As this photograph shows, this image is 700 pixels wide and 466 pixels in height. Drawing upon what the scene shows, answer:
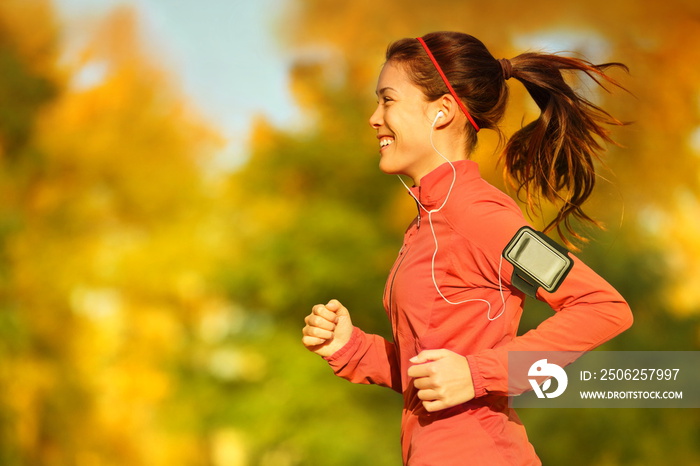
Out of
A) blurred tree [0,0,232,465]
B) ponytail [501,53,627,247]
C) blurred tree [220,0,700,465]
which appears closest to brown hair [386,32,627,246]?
ponytail [501,53,627,247]

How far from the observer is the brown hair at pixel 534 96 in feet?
4.13

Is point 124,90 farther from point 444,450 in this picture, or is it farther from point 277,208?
point 444,450

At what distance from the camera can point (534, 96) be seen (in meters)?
1.35

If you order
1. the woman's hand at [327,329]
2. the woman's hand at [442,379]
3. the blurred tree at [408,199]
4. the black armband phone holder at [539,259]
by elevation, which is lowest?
the woman's hand at [442,379]

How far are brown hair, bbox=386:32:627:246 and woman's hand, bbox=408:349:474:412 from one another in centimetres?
34

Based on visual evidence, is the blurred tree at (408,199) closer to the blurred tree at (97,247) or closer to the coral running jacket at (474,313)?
the blurred tree at (97,247)

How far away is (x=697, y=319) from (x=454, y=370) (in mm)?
4016

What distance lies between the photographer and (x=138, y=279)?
220 inches

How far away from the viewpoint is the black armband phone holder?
1.10 metres

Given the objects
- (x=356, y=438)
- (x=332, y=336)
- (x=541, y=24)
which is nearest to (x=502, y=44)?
(x=541, y=24)

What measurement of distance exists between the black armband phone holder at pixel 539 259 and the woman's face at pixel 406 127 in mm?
222

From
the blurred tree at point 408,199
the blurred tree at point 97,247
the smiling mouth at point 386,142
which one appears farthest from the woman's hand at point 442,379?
the blurred tree at point 97,247

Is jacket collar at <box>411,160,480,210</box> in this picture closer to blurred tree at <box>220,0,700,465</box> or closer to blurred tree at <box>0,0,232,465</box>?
blurred tree at <box>220,0,700,465</box>

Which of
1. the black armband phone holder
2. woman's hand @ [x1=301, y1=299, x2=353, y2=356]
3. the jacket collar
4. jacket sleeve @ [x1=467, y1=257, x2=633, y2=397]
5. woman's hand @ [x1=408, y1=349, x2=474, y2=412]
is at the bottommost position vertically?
woman's hand @ [x1=408, y1=349, x2=474, y2=412]
